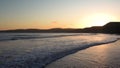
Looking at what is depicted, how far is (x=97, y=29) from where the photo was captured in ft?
523

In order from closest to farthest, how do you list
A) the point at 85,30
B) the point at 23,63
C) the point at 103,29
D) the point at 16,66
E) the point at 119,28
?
1. the point at 16,66
2. the point at 23,63
3. the point at 119,28
4. the point at 103,29
5. the point at 85,30

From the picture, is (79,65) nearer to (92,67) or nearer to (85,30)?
(92,67)

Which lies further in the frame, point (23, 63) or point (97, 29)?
point (97, 29)

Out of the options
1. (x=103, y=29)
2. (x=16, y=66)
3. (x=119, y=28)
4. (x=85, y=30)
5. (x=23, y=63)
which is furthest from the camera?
(x=85, y=30)

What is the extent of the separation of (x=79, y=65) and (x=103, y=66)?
1259 mm

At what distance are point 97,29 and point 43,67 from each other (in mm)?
152660

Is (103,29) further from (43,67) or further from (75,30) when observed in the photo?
(43,67)

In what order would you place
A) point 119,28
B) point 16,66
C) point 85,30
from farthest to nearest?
1. point 85,30
2. point 119,28
3. point 16,66

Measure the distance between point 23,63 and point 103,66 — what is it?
166 inches

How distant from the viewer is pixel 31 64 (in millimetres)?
A: 10305

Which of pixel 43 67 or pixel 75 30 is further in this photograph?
pixel 75 30

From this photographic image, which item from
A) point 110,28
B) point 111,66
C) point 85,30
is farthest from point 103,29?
point 111,66

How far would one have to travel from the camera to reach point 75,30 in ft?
583

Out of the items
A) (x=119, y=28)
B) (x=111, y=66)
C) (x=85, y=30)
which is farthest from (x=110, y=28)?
(x=111, y=66)
